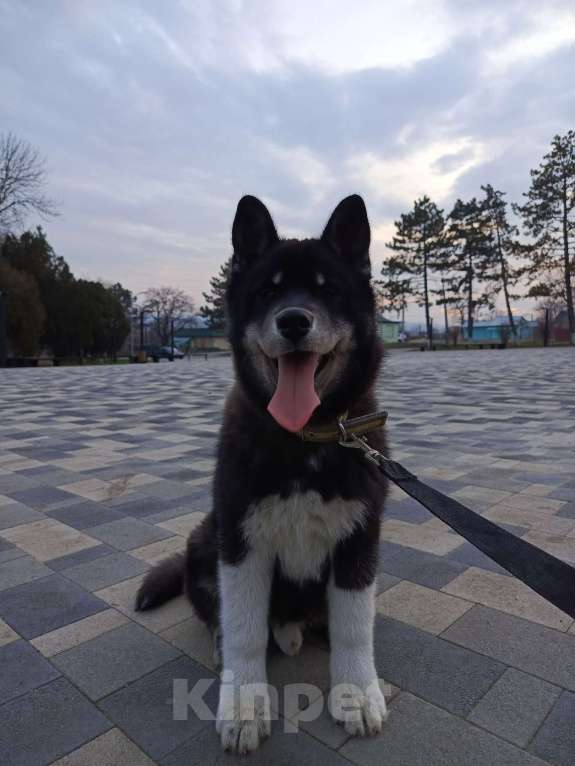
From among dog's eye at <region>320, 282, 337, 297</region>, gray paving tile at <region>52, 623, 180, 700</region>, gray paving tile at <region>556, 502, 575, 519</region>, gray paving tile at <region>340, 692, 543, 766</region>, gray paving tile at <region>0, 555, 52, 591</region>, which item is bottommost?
gray paving tile at <region>556, 502, 575, 519</region>

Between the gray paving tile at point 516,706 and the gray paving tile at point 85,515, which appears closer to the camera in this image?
the gray paving tile at point 516,706

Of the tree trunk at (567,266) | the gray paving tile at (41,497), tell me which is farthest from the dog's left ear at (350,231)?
the tree trunk at (567,266)

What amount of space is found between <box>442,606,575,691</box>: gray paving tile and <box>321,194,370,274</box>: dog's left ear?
174 centimetres

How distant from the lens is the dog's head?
196cm

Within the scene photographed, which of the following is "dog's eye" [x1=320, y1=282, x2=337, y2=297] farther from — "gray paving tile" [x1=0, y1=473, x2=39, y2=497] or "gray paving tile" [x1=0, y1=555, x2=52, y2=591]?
"gray paving tile" [x1=0, y1=473, x2=39, y2=497]

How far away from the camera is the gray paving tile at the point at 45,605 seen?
245cm

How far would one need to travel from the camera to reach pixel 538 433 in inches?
282

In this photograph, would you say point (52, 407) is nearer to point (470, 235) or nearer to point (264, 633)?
point (264, 633)

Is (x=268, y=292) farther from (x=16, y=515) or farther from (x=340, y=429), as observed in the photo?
(x=16, y=515)

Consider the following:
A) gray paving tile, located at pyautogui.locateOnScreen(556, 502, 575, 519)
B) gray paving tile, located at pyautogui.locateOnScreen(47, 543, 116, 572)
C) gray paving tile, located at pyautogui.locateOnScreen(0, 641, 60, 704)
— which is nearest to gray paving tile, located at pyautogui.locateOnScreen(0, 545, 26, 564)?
gray paving tile, located at pyautogui.locateOnScreen(47, 543, 116, 572)

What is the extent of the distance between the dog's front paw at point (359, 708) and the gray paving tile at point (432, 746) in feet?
0.11

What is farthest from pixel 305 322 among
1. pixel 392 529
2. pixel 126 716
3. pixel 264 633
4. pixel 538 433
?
pixel 538 433

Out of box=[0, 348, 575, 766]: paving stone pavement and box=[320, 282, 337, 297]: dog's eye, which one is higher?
box=[320, 282, 337, 297]: dog's eye

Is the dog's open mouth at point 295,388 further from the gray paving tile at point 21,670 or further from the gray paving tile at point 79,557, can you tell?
the gray paving tile at point 79,557
